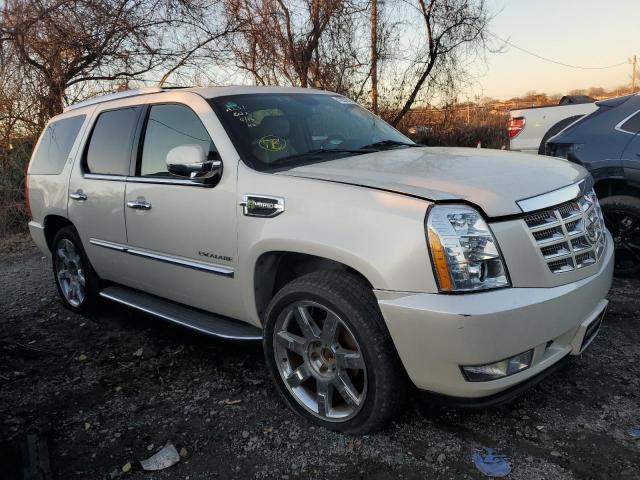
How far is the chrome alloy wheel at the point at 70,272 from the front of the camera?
4.81 metres

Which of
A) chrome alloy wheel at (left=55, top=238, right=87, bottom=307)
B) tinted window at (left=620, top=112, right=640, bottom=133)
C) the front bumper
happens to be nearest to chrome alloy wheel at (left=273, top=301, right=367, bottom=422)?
the front bumper

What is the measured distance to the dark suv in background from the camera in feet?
15.2

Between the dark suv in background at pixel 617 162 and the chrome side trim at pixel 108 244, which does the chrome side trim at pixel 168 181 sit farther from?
the dark suv in background at pixel 617 162

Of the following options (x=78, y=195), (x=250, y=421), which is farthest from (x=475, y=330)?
(x=78, y=195)

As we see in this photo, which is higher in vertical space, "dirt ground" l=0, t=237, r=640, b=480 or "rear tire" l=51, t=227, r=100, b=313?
"rear tire" l=51, t=227, r=100, b=313

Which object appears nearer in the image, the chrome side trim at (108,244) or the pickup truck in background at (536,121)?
the chrome side trim at (108,244)

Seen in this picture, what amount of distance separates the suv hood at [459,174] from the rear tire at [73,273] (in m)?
2.53

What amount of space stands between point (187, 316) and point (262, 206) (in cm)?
110

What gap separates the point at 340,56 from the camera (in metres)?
11.9

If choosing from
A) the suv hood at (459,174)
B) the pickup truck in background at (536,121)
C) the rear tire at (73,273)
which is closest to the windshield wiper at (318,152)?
the suv hood at (459,174)

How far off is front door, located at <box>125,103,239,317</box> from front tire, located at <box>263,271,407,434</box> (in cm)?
48

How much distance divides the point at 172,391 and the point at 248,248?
3.70 ft

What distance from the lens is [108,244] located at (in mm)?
4160

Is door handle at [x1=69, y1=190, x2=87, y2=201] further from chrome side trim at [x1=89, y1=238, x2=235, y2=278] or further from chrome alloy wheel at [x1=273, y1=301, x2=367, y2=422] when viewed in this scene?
chrome alloy wheel at [x1=273, y1=301, x2=367, y2=422]
